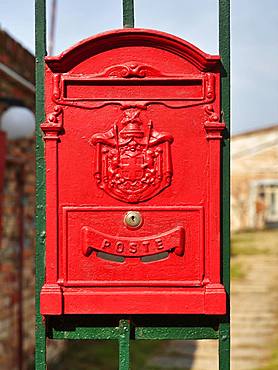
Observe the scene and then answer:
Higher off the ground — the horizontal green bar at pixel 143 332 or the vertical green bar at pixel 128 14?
the vertical green bar at pixel 128 14

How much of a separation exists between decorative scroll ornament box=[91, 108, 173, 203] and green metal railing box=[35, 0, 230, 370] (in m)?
0.19

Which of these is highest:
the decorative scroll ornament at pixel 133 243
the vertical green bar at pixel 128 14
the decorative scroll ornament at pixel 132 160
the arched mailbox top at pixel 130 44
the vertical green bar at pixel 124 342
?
the vertical green bar at pixel 128 14

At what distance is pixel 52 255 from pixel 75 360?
16.0 feet

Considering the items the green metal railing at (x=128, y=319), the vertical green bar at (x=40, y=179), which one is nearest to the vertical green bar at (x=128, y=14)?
the green metal railing at (x=128, y=319)

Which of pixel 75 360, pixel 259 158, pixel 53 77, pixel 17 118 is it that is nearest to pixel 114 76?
pixel 53 77

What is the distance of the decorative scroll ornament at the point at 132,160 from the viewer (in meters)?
2.16

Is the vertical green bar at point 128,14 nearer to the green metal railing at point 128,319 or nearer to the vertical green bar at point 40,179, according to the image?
the green metal railing at point 128,319

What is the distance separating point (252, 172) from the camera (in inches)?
731

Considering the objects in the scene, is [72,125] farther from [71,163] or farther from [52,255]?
[52,255]

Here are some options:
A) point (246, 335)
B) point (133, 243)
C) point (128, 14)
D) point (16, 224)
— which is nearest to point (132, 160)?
point (133, 243)

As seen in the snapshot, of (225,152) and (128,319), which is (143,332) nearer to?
(128,319)

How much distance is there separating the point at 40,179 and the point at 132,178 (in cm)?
30

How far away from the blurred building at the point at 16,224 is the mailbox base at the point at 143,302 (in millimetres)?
3137

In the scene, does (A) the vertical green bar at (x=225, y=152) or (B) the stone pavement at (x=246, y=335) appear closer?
(A) the vertical green bar at (x=225, y=152)
